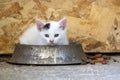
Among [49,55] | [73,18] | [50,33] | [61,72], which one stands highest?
[73,18]

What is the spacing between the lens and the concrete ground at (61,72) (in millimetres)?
2139

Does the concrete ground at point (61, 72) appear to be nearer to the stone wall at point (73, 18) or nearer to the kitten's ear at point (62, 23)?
the kitten's ear at point (62, 23)

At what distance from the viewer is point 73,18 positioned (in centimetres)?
316

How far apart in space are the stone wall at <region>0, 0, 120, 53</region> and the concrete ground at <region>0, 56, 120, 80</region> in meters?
0.52

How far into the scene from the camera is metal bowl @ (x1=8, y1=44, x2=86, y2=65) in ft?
8.55

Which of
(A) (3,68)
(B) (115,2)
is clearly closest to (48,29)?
(A) (3,68)

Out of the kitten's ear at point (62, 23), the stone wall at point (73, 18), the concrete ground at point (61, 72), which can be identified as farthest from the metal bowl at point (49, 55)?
the stone wall at point (73, 18)

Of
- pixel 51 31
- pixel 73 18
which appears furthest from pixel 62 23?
pixel 73 18

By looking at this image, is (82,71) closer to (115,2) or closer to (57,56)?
(57,56)

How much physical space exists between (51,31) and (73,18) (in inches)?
21.0

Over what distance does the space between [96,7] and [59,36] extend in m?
0.64

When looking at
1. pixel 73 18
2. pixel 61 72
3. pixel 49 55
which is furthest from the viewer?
pixel 73 18

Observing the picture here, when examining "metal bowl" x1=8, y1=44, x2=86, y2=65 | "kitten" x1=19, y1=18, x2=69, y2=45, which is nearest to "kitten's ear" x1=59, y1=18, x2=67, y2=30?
"kitten" x1=19, y1=18, x2=69, y2=45

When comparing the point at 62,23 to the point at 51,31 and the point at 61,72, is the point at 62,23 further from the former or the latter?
the point at 61,72
